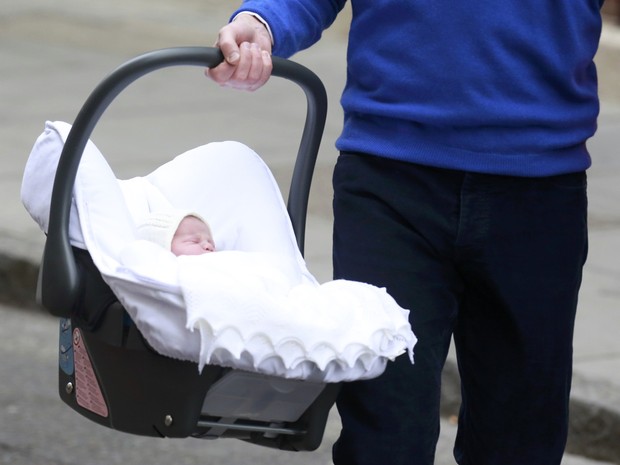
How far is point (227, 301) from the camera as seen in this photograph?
7.75 feet

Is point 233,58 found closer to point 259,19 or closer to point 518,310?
point 259,19

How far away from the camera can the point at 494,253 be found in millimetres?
2850

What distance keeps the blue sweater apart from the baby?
363 millimetres

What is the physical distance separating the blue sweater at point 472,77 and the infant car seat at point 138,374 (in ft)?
0.84

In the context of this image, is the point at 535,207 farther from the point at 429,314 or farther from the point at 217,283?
the point at 217,283

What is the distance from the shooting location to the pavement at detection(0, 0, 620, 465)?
4.56m

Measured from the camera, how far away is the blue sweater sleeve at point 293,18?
282cm

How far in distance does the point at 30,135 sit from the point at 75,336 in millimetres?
5501

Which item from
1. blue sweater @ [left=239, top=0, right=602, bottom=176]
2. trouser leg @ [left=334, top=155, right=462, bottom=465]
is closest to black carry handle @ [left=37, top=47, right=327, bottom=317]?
blue sweater @ [left=239, top=0, right=602, bottom=176]

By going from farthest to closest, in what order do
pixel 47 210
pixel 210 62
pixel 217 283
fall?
pixel 47 210, pixel 210 62, pixel 217 283

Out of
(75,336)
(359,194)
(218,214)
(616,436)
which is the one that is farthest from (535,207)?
(616,436)

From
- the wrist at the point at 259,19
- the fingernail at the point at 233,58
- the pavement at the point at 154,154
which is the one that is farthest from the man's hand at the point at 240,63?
the pavement at the point at 154,154

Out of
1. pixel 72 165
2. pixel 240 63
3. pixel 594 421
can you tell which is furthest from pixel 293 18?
pixel 594 421

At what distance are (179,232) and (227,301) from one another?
0.43 meters
